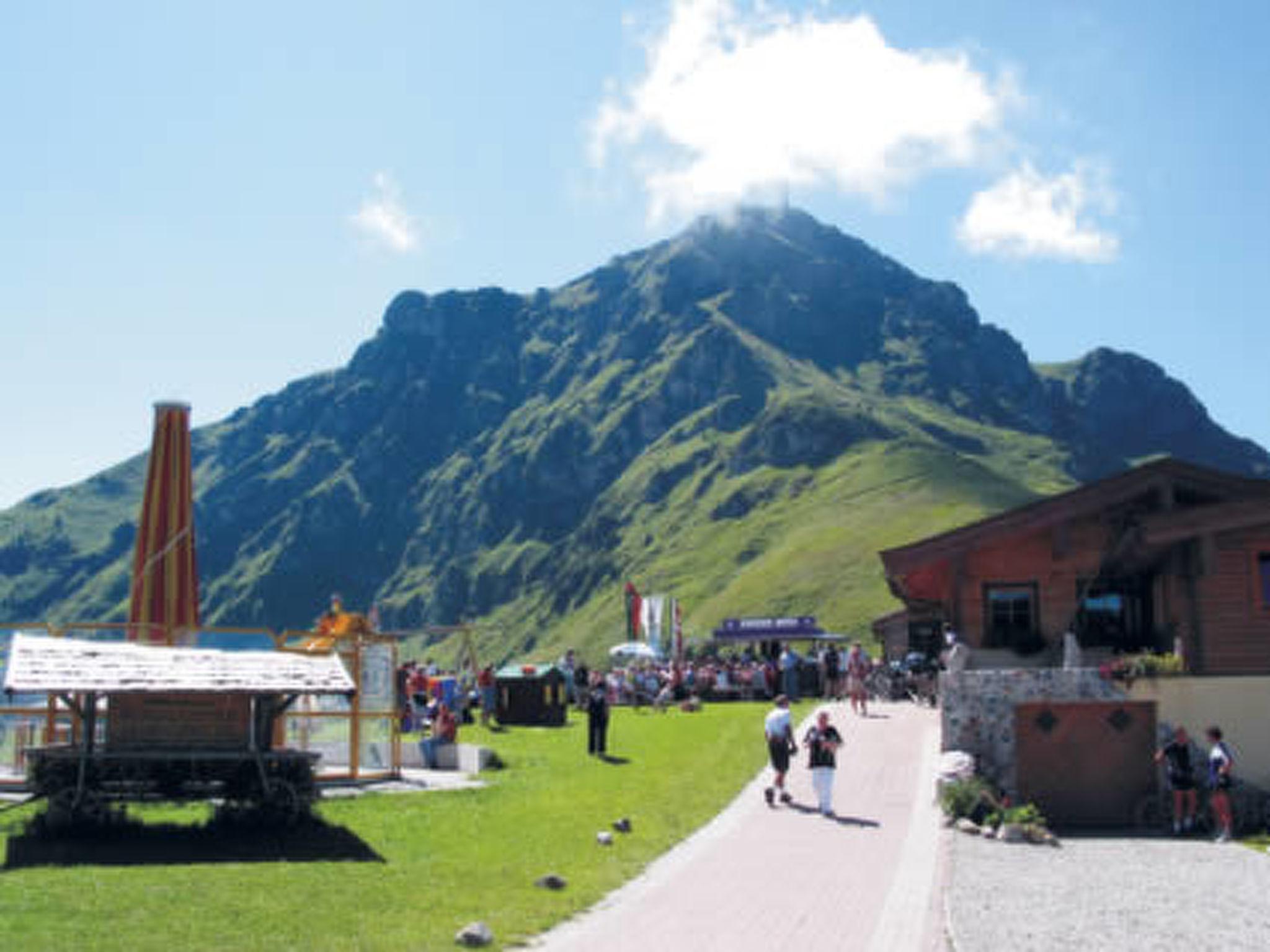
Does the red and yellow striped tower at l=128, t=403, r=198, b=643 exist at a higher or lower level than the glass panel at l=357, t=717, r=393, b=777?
higher

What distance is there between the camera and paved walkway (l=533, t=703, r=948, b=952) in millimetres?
11977

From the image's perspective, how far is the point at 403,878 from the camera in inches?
563

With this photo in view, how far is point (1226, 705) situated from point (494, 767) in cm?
1319

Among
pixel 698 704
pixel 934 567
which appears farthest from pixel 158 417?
pixel 698 704

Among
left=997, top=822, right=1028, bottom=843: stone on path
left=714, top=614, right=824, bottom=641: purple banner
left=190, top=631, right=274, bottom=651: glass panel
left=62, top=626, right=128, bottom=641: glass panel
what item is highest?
left=714, top=614, right=824, bottom=641: purple banner

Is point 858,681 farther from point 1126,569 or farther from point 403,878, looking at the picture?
point 403,878

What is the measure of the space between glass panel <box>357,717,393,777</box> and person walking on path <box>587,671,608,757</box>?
174 inches

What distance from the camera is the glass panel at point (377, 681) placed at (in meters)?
22.9

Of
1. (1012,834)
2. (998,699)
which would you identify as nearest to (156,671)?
(1012,834)

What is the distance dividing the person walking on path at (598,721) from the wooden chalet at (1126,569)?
6565 mm

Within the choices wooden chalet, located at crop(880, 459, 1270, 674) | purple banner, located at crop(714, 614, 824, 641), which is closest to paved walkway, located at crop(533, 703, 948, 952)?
wooden chalet, located at crop(880, 459, 1270, 674)

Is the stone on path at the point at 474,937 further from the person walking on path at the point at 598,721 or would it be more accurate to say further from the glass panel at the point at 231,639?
the person walking on path at the point at 598,721

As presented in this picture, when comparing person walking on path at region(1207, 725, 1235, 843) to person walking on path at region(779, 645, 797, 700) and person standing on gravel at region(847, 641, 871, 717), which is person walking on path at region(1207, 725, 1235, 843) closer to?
person standing on gravel at region(847, 641, 871, 717)

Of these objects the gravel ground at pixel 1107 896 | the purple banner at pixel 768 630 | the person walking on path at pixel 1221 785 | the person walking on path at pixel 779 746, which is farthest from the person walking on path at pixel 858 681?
the purple banner at pixel 768 630
